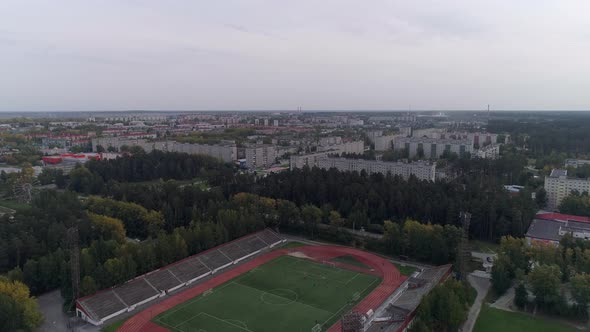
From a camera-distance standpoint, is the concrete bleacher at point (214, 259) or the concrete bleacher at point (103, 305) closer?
the concrete bleacher at point (103, 305)

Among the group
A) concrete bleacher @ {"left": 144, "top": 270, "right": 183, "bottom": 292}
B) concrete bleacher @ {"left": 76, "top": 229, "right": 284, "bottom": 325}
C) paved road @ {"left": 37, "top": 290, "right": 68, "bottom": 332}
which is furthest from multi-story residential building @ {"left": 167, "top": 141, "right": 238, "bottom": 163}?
paved road @ {"left": 37, "top": 290, "right": 68, "bottom": 332}

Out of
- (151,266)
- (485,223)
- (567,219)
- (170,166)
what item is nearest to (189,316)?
(151,266)

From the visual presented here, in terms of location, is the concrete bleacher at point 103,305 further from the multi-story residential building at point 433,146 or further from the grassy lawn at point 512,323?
the multi-story residential building at point 433,146

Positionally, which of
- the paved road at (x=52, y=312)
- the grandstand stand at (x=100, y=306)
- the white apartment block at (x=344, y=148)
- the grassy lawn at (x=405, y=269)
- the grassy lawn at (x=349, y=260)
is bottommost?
the paved road at (x=52, y=312)

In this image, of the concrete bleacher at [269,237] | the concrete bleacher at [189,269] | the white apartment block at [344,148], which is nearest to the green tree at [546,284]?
the concrete bleacher at [269,237]

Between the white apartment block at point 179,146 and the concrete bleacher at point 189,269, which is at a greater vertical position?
the white apartment block at point 179,146

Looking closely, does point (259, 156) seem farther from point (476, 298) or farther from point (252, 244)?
point (476, 298)

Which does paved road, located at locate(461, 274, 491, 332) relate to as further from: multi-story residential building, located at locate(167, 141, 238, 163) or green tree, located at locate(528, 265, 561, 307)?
multi-story residential building, located at locate(167, 141, 238, 163)
